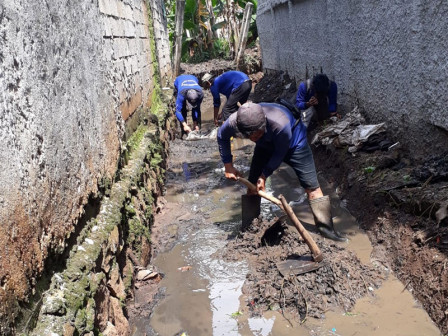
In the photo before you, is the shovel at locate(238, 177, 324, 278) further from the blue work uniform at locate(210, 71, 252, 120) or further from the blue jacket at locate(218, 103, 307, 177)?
the blue work uniform at locate(210, 71, 252, 120)

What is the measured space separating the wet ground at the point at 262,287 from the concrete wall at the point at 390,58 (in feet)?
4.41

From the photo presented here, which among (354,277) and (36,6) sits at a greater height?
(36,6)

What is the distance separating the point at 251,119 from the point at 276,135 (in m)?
0.35

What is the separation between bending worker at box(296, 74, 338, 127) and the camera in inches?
275

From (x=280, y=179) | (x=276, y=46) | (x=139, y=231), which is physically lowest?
(x=280, y=179)

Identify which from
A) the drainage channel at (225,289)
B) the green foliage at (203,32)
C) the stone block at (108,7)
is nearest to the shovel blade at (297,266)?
the drainage channel at (225,289)

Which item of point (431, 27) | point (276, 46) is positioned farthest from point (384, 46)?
point (276, 46)

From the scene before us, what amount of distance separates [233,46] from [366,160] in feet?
50.1

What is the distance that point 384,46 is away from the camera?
5.65m

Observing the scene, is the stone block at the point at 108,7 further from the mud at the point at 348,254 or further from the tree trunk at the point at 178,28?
the tree trunk at the point at 178,28

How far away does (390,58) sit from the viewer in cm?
552

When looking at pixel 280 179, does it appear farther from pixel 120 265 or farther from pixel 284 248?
pixel 120 265

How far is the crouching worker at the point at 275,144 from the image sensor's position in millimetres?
3945

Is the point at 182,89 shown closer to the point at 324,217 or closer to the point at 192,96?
the point at 192,96
